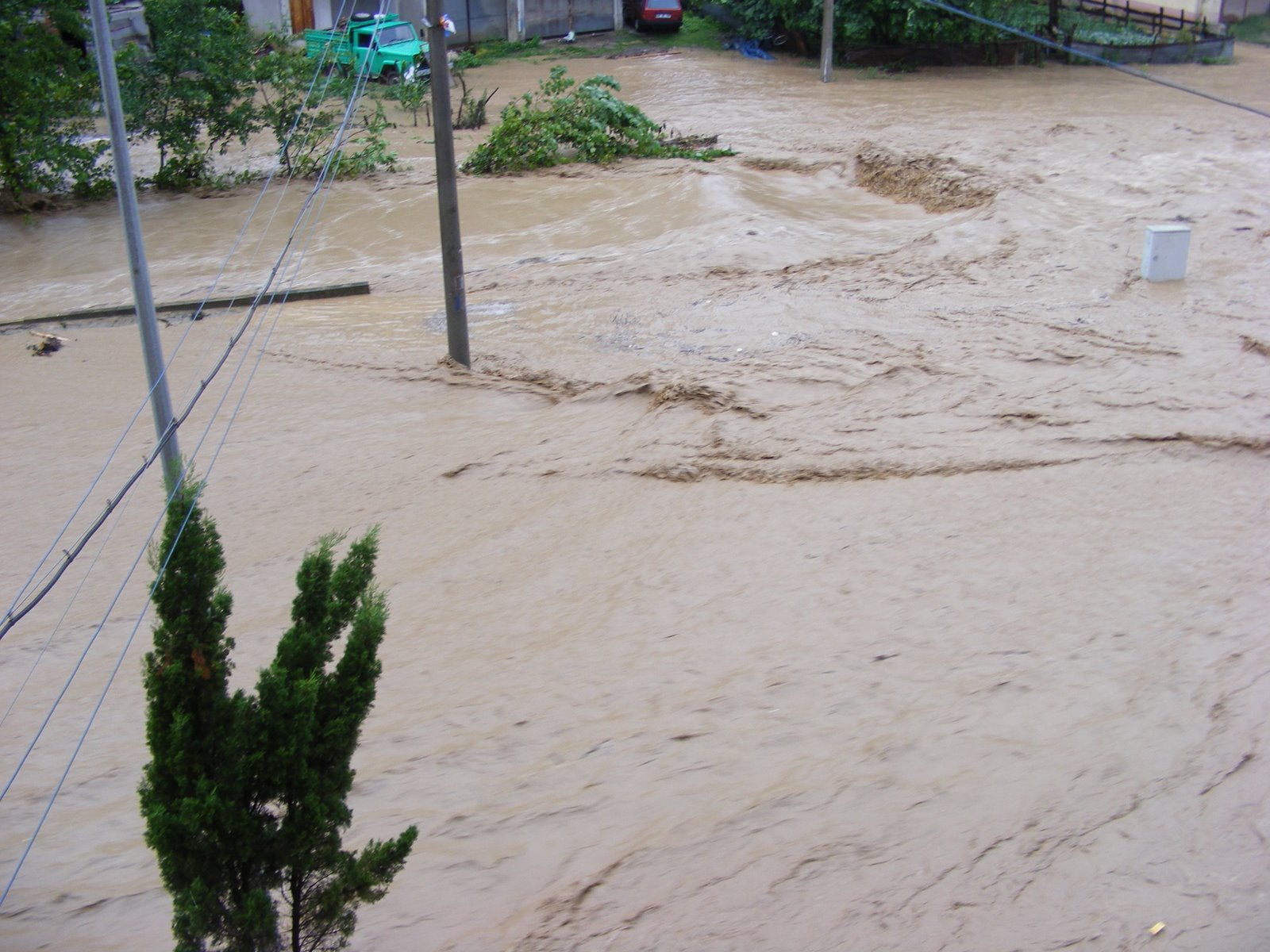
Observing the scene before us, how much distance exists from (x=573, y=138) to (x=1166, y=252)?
9.88m

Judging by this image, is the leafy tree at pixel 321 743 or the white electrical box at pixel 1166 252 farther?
the white electrical box at pixel 1166 252

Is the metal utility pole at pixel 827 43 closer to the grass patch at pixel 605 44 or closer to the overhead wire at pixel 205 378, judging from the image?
the grass patch at pixel 605 44

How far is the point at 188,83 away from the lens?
17.4 m

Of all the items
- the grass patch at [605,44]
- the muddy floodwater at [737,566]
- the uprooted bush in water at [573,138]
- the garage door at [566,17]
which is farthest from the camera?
the garage door at [566,17]

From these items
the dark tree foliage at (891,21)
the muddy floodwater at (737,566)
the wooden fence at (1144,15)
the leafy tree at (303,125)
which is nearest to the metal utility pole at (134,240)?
the muddy floodwater at (737,566)

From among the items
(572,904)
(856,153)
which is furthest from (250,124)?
(572,904)

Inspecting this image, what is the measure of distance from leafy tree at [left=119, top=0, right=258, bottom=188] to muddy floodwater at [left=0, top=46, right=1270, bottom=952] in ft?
13.3

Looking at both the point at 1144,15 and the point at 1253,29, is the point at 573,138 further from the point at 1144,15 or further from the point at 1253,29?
the point at 1253,29

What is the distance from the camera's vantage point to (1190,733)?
17.9 ft

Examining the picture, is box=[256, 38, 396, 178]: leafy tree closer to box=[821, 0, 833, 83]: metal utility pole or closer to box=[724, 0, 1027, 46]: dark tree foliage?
box=[821, 0, 833, 83]: metal utility pole

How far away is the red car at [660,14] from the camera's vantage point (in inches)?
1325

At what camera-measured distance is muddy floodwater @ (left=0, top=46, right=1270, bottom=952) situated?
4.82m

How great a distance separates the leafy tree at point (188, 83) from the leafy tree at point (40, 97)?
2.53 ft

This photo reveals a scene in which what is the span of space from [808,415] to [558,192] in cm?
867
